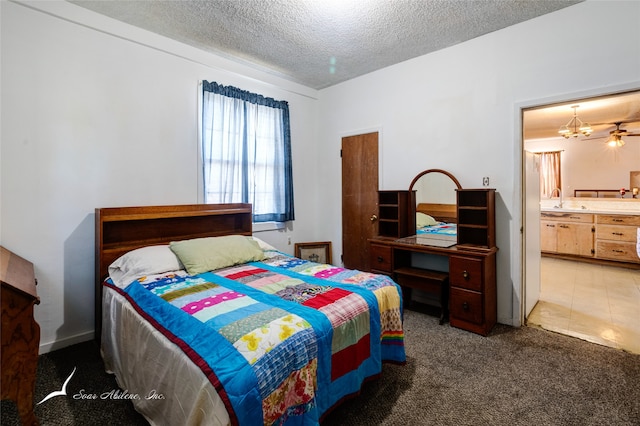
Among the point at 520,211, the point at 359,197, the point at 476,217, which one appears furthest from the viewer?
the point at 359,197

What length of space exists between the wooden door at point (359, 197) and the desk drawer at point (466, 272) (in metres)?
1.22

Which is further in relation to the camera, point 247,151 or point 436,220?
point 247,151

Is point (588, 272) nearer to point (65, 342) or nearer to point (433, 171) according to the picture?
point (433, 171)

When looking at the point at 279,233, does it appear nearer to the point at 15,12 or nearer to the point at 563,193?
the point at 15,12

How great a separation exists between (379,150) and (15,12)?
344 cm

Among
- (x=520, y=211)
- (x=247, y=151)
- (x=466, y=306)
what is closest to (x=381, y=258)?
(x=466, y=306)

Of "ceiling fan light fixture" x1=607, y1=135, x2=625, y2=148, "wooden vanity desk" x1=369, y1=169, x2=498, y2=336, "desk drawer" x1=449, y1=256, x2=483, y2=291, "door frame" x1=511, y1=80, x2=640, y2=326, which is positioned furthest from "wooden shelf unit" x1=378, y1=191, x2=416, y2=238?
"ceiling fan light fixture" x1=607, y1=135, x2=625, y2=148

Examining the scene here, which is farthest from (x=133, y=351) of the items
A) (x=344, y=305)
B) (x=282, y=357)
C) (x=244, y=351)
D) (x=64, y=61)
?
(x=64, y=61)

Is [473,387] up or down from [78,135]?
down

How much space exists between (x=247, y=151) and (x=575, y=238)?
5775 mm

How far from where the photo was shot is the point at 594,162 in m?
5.75

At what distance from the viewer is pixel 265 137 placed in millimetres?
3754

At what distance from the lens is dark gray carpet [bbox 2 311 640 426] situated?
5.52ft

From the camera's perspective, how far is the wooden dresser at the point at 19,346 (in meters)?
1.40
